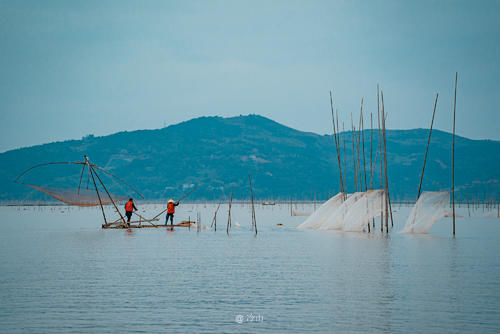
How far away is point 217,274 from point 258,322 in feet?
15.5

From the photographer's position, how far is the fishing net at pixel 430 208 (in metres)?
21.9

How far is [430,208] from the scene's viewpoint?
73.3 feet

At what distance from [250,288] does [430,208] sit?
1340 cm

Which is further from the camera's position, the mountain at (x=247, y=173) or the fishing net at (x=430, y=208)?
the mountain at (x=247, y=173)

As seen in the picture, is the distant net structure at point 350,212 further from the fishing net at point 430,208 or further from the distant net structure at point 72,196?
the distant net structure at point 72,196

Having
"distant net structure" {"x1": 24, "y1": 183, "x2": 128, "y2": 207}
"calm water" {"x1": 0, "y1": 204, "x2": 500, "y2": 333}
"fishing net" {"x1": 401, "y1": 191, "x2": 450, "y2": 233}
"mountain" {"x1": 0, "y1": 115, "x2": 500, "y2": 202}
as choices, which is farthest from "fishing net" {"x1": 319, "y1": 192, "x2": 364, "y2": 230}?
"mountain" {"x1": 0, "y1": 115, "x2": 500, "y2": 202}

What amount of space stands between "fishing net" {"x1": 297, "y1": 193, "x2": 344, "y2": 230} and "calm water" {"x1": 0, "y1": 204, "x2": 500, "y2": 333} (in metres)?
7.34

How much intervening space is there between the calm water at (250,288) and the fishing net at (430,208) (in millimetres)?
2986

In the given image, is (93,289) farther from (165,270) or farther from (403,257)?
(403,257)

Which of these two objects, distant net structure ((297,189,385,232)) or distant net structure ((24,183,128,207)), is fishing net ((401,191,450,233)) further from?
distant net structure ((24,183,128,207))

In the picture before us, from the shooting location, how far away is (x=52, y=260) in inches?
596

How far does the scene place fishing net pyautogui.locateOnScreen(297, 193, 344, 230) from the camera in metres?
26.4

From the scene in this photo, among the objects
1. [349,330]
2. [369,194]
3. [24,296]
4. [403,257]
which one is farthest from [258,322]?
[369,194]

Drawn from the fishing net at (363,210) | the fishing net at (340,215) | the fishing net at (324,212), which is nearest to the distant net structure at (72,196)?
the fishing net at (324,212)
